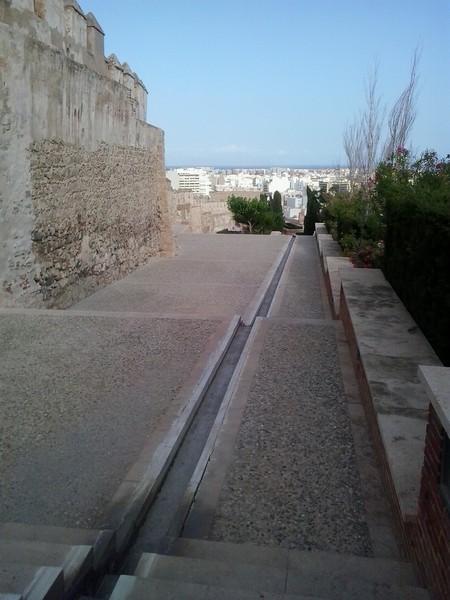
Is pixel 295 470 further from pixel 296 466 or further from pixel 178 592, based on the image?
pixel 178 592

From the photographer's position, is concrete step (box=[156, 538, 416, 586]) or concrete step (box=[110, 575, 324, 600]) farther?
concrete step (box=[156, 538, 416, 586])

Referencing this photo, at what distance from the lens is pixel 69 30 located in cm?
900

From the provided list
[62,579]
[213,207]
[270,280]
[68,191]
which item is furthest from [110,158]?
[213,207]

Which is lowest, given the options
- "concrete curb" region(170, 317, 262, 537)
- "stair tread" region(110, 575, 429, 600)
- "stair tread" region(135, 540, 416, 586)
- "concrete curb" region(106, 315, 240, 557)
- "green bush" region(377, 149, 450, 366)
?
"concrete curb" region(106, 315, 240, 557)

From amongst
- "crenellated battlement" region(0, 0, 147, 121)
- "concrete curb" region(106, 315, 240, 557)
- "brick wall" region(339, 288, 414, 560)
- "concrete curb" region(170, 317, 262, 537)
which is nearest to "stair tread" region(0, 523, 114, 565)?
"concrete curb" region(106, 315, 240, 557)

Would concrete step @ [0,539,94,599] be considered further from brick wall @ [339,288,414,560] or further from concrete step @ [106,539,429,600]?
brick wall @ [339,288,414,560]

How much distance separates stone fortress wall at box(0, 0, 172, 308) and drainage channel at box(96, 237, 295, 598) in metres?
3.32

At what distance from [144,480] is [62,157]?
607cm

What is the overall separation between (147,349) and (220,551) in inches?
135

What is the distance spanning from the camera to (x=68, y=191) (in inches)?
329

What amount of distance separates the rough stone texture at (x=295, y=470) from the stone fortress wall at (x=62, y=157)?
3991mm

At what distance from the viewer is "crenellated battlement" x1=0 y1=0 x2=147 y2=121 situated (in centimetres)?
757

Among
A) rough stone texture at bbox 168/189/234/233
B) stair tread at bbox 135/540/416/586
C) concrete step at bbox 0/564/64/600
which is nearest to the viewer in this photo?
concrete step at bbox 0/564/64/600

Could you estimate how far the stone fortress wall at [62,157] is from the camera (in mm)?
6840
